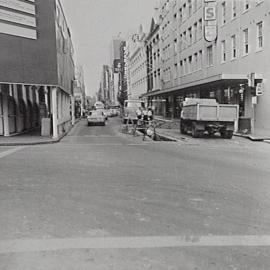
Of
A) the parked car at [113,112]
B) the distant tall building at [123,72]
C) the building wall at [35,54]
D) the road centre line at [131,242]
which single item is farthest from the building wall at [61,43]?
the parked car at [113,112]

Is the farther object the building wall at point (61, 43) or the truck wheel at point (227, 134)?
the building wall at point (61, 43)

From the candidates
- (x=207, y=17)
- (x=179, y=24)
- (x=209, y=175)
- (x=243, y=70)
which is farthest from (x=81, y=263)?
(x=179, y=24)

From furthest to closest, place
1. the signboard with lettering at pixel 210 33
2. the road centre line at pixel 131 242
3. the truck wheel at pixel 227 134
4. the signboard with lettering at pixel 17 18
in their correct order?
1. the signboard with lettering at pixel 210 33
2. the truck wheel at pixel 227 134
3. the signboard with lettering at pixel 17 18
4. the road centre line at pixel 131 242

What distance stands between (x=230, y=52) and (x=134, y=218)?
21.2 meters

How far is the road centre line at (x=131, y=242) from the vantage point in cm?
344

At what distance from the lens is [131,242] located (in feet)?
11.7

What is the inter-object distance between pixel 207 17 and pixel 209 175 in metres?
18.2

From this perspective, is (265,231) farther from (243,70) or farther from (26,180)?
(243,70)

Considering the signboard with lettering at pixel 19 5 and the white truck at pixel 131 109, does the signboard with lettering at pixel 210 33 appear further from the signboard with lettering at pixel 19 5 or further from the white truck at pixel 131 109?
the signboard with lettering at pixel 19 5

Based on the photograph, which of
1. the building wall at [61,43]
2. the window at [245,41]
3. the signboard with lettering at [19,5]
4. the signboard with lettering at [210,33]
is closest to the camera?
the signboard with lettering at [19,5]

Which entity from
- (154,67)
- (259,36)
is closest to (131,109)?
(259,36)

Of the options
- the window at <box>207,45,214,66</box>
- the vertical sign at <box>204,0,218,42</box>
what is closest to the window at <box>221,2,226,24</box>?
the vertical sign at <box>204,0,218,42</box>

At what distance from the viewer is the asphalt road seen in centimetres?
319

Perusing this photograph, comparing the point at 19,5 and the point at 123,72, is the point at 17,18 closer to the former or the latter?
the point at 19,5
